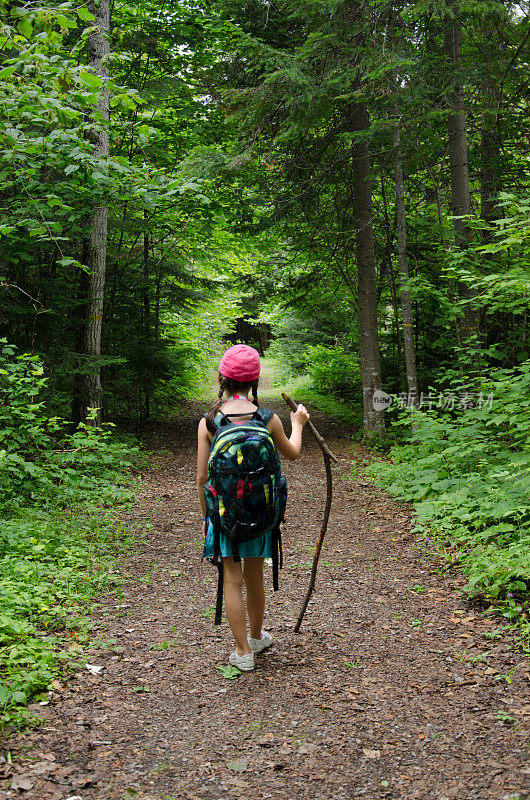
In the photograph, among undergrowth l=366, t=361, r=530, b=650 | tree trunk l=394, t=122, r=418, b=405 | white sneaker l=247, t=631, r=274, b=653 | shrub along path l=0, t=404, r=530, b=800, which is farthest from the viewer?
tree trunk l=394, t=122, r=418, b=405

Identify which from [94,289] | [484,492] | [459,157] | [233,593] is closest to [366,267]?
[459,157]

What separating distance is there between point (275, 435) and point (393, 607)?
2.09 metres

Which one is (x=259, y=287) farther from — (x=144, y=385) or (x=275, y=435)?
(x=275, y=435)

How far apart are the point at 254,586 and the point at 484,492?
10.9 feet

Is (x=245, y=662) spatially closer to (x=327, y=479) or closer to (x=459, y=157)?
(x=327, y=479)

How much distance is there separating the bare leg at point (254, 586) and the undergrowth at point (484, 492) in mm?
1707

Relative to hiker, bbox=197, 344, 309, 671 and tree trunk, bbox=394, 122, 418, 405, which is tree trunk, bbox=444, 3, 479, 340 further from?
hiker, bbox=197, 344, 309, 671

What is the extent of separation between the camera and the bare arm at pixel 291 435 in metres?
3.52

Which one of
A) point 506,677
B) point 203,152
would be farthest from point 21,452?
point 203,152

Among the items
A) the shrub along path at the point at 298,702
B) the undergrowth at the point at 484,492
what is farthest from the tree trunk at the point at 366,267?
the shrub along path at the point at 298,702

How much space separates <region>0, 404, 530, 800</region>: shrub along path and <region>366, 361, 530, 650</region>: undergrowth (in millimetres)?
273

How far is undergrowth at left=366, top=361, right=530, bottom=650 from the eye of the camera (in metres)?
4.48

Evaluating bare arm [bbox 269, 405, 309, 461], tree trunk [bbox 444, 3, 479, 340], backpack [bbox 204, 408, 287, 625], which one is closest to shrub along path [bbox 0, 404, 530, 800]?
backpack [bbox 204, 408, 287, 625]

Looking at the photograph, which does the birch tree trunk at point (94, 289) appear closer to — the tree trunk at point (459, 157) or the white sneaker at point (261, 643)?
the tree trunk at point (459, 157)
